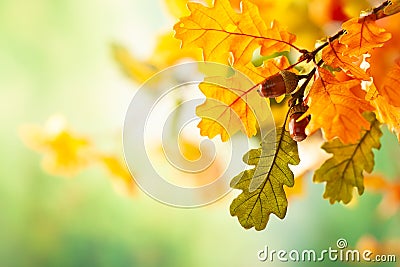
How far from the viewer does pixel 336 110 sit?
9.9 inches

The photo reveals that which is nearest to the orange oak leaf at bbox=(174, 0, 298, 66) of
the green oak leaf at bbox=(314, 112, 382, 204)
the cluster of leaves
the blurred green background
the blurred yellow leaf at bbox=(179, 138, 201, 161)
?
the cluster of leaves

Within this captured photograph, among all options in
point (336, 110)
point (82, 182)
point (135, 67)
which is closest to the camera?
point (336, 110)

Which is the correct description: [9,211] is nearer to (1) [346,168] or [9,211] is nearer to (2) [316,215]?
(2) [316,215]

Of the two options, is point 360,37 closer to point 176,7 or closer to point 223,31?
point 223,31

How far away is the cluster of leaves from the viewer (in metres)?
0.25

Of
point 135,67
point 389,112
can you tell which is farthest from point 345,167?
point 135,67

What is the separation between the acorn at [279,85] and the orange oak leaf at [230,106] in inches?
0.6

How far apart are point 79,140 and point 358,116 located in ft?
1.40

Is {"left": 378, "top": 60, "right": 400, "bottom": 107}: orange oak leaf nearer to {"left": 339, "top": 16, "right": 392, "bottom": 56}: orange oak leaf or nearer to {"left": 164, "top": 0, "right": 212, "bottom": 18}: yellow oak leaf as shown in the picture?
{"left": 339, "top": 16, "right": 392, "bottom": 56}: orange oak leaf

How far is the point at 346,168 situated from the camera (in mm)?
350

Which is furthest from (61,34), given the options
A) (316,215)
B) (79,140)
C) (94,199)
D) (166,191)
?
(166,191)

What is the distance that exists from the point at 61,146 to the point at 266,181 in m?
0.39

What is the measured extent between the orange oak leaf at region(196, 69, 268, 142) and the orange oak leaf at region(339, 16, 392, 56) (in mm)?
45

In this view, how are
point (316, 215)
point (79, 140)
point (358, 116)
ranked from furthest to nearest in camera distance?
point (316, 215)
point (79, 140)
point (358, 116)
